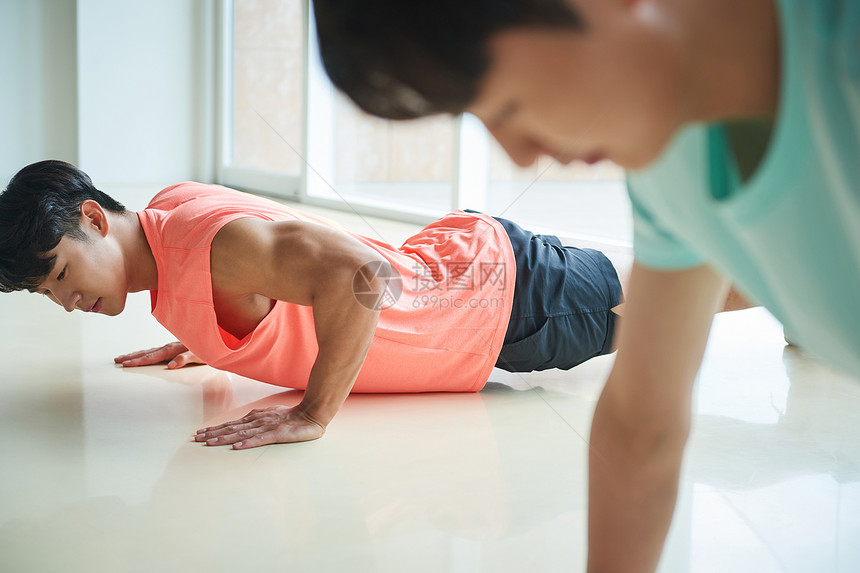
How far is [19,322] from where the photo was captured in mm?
1339

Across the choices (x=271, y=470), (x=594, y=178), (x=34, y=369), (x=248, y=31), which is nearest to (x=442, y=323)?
(x=271, y=470)

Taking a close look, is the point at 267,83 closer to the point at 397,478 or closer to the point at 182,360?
the point at 182,360

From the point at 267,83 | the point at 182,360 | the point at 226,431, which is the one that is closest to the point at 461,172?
the point at 226,431

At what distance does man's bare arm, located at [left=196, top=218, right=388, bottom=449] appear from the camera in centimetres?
83

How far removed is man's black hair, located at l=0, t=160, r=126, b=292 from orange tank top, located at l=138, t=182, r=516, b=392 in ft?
0.25

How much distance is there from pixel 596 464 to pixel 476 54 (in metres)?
0.27

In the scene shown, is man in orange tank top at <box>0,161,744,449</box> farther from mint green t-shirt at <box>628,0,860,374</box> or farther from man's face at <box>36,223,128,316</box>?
mint green t-shirt at <box>628,0,860,374</box>

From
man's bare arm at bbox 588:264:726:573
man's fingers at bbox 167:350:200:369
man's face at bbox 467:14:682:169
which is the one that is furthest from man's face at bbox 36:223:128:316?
man's face at bbox 467:14:682:169

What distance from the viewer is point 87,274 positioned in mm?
871

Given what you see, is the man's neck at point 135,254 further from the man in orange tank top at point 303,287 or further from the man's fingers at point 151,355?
the man's fingers at point 151,355

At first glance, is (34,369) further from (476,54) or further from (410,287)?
(476,54)

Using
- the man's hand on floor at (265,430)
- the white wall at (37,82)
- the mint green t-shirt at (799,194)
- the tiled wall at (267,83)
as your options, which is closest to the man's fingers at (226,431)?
the man's hand on floor at (265,430)

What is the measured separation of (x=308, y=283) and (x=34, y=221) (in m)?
0.27

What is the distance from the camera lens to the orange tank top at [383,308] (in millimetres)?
875
